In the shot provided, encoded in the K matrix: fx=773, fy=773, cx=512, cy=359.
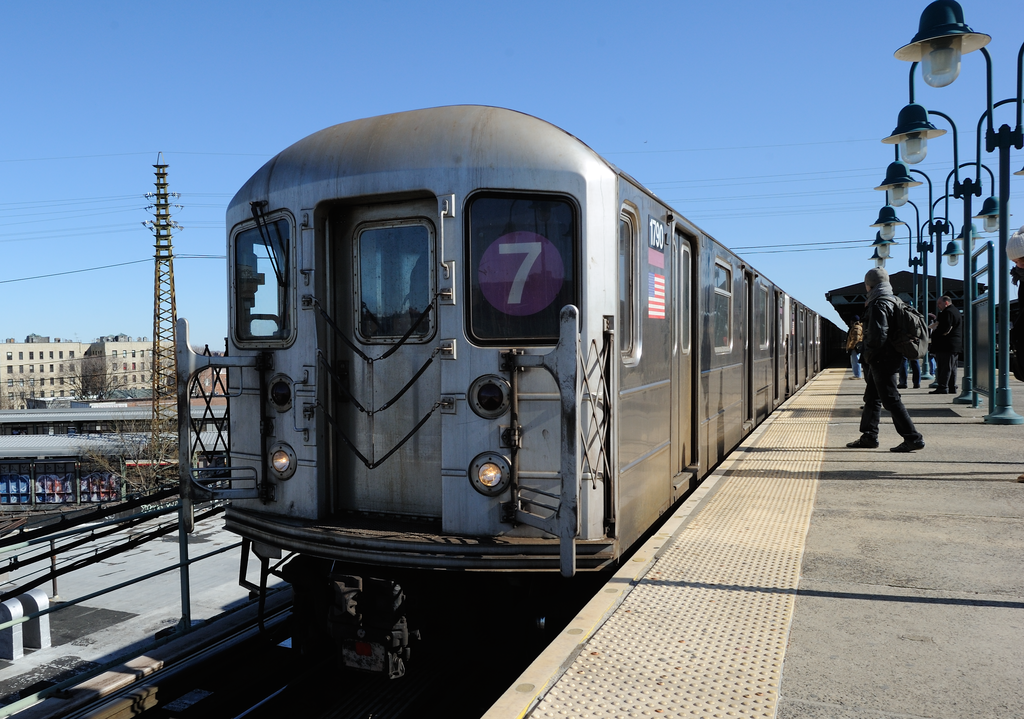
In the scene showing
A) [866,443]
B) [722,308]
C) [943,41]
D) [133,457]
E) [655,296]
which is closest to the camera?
[655,296]

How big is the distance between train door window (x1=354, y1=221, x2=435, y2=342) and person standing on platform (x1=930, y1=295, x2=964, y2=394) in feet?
46.2

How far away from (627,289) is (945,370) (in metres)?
15.7

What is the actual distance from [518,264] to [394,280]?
2.64ft

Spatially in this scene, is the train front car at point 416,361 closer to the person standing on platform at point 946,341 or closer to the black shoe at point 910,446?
the black shoe at point 910,446

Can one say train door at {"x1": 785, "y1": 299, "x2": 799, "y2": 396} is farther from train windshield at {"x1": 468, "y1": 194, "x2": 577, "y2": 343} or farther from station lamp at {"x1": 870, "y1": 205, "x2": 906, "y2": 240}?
train windshield at {"x1": 468, "y1": 194, "x2": 577, "y2": 343}

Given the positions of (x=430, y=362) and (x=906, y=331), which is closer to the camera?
(x=430, y=362)

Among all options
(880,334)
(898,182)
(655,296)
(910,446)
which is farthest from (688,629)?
(898,182)

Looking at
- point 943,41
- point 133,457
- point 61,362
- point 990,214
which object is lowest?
point 133,457

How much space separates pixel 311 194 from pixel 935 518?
5.20 m

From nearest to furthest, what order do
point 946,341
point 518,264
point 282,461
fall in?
point 518,264
point 282,461
point 946,341

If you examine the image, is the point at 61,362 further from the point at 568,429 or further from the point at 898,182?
the point at 568,429

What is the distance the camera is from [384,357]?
14.8ft

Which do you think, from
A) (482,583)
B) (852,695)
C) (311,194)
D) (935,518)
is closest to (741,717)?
(852,695)

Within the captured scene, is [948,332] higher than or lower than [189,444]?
higher
